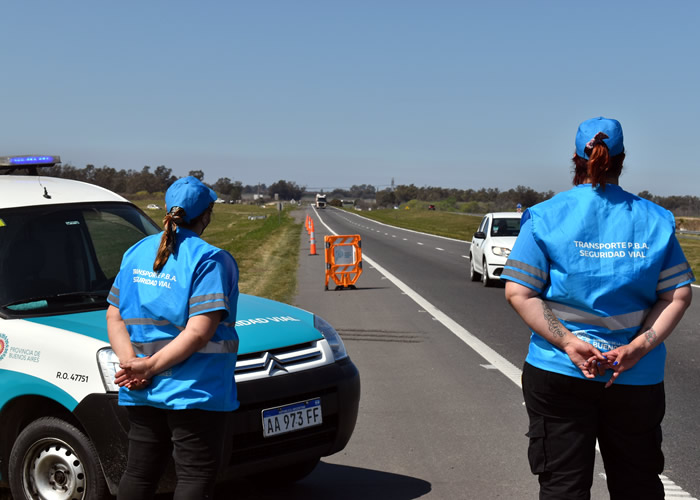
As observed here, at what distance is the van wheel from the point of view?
162 inches

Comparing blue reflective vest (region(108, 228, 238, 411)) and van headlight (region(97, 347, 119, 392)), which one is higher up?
blue reflective vest (region(108, 228, 238, 411))

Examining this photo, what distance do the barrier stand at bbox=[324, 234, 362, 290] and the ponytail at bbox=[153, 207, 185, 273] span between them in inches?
576

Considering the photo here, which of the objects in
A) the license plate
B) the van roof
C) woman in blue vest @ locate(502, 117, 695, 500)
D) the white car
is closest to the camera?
woman in blue vest @ locate(502, 117, 695, 500)

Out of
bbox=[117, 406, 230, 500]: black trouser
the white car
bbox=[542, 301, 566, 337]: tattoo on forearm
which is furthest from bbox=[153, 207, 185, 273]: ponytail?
the white car

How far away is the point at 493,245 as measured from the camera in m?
18.9

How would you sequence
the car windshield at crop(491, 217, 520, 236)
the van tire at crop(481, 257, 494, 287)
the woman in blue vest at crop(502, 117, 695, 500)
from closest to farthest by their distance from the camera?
the woman in blue vest at crop(502, 117, 695, 500) → the van tire at crop(481, 257, 494, 287) → the car windshield at crop(491, 217, 520, 236)

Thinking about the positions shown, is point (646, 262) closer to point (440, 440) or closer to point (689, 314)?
point (440, 440)

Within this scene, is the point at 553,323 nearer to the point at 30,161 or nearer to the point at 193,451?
the point at 193,451

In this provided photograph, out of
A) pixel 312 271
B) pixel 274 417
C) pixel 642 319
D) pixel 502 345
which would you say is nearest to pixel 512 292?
pixel 642 319

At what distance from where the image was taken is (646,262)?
316cm

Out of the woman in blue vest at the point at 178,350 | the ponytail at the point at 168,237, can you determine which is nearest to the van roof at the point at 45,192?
the woman in blue vest at the point at 178,350

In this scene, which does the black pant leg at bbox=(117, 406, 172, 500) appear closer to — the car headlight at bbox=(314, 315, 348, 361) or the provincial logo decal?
the provincial logo decal

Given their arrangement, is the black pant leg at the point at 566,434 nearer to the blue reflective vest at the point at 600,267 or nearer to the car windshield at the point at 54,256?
the blue reflective vest at the point at 600,267

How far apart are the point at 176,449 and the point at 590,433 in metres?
1.66
